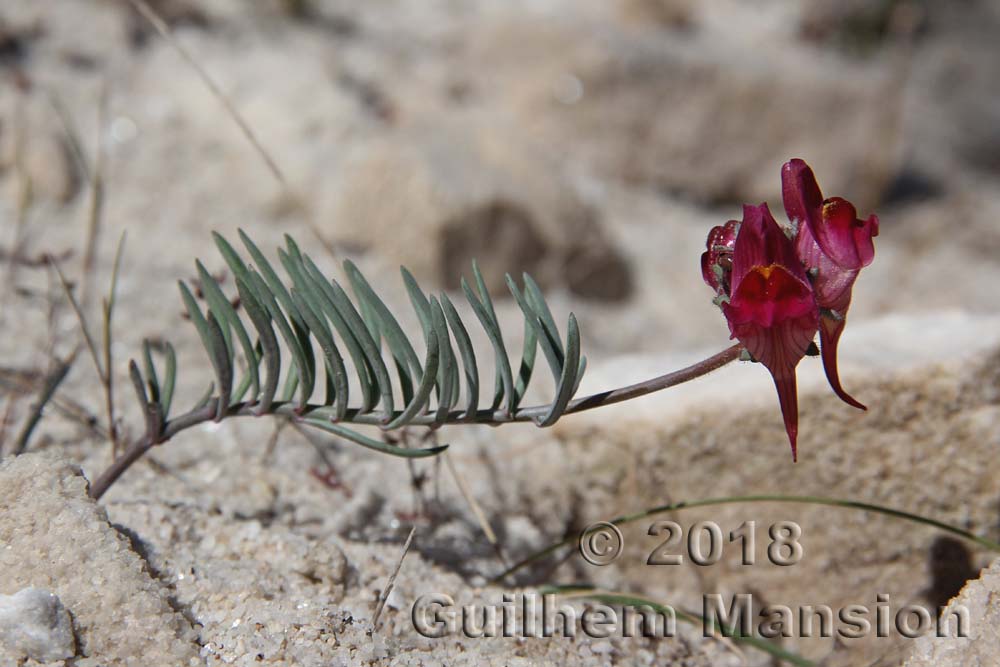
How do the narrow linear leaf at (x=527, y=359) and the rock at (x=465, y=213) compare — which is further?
the rock at (x=465, y=213)

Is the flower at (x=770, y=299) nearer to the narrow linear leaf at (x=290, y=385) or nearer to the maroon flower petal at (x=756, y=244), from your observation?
the maroon flower petal at (x=756, y=244)

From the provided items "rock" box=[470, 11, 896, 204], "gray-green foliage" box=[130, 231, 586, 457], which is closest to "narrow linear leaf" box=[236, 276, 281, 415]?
"gray-green foliage" box=[130, 231, 586, 457]

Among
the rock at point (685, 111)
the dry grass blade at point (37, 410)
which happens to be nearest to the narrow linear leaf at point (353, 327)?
the dry grass blade at point (37, 410)

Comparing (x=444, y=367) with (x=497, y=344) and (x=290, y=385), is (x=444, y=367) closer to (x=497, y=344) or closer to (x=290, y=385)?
(x=497, y=344)

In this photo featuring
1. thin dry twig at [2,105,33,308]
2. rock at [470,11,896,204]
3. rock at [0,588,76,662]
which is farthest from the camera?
rock at [470,11,896,204]

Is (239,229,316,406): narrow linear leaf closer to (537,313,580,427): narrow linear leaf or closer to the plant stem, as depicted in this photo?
the plant stem
